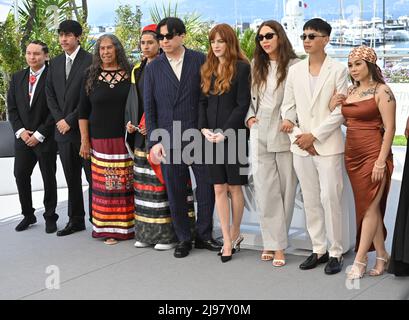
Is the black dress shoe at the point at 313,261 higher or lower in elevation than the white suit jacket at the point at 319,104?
lower

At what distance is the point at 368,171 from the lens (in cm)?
439

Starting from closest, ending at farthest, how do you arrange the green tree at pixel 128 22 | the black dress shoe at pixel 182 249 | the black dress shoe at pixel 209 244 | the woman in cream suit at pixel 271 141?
the woman in cream suit at pixel 271 141 → the black dress shoe at pixel 182 249 → the black dress shoe at pixel 209 244 → the green tree at pixel 128 22

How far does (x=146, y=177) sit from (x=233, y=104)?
3.01ft

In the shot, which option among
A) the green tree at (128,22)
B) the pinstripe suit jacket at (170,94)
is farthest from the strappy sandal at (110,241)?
the green tree at (128,22)

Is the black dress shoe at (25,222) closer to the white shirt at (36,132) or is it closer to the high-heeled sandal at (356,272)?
the white shirt at (36,132)

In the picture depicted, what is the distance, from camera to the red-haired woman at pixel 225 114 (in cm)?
482

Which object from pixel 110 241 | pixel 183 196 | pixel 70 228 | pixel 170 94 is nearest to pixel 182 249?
pixel 183 196

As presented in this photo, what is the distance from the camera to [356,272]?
449 centimetres

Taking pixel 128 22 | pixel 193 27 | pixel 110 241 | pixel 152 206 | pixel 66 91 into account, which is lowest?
pixel 110 241

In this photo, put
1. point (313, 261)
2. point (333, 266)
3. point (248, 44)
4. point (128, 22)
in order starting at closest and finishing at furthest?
1. point (333, 266)
2. point (313, 261)
3. point (248, 44)
4. point (128, 22)

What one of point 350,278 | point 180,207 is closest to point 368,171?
point 350,278

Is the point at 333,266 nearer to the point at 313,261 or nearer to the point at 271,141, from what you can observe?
the point at 313,261

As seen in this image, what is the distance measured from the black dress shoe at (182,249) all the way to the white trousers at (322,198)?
88 cm
